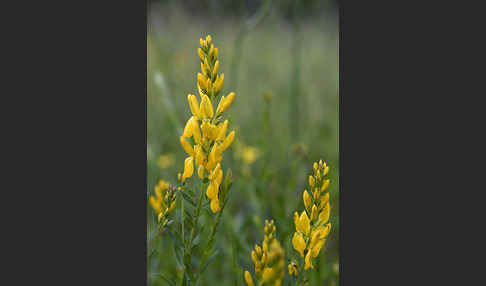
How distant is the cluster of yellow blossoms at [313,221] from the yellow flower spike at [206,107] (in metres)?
0.23

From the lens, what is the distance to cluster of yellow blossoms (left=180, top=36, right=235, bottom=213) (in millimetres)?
702

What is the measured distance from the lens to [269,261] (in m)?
0.65

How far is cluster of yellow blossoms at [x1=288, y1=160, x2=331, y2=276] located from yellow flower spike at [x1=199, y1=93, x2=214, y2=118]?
23cm

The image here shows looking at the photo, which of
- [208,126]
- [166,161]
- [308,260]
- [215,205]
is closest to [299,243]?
[308,260]

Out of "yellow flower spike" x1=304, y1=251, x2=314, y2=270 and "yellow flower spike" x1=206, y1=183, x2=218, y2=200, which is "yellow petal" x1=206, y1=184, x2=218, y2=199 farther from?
"yellow flower spike" x1=304, y1=251, x2=314, y2=270

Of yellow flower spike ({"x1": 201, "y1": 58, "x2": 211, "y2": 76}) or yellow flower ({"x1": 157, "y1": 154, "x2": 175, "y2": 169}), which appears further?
yellow flower ({"x1": 157, "y1": 154, "x2": 175, "y2": 169})

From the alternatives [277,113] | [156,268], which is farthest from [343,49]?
[277,113]

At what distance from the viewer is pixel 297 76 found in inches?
79.6

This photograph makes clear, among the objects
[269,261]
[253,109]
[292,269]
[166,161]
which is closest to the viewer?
[269,261]

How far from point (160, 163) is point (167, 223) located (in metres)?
1.29

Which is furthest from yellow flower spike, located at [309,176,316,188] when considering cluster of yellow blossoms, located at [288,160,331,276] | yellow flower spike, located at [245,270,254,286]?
yellow flower spike, located at [245,270,254,286]

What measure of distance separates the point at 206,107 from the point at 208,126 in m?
0.04

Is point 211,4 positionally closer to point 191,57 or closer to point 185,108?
point 191,57

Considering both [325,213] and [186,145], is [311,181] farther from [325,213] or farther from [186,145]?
[186,145]
